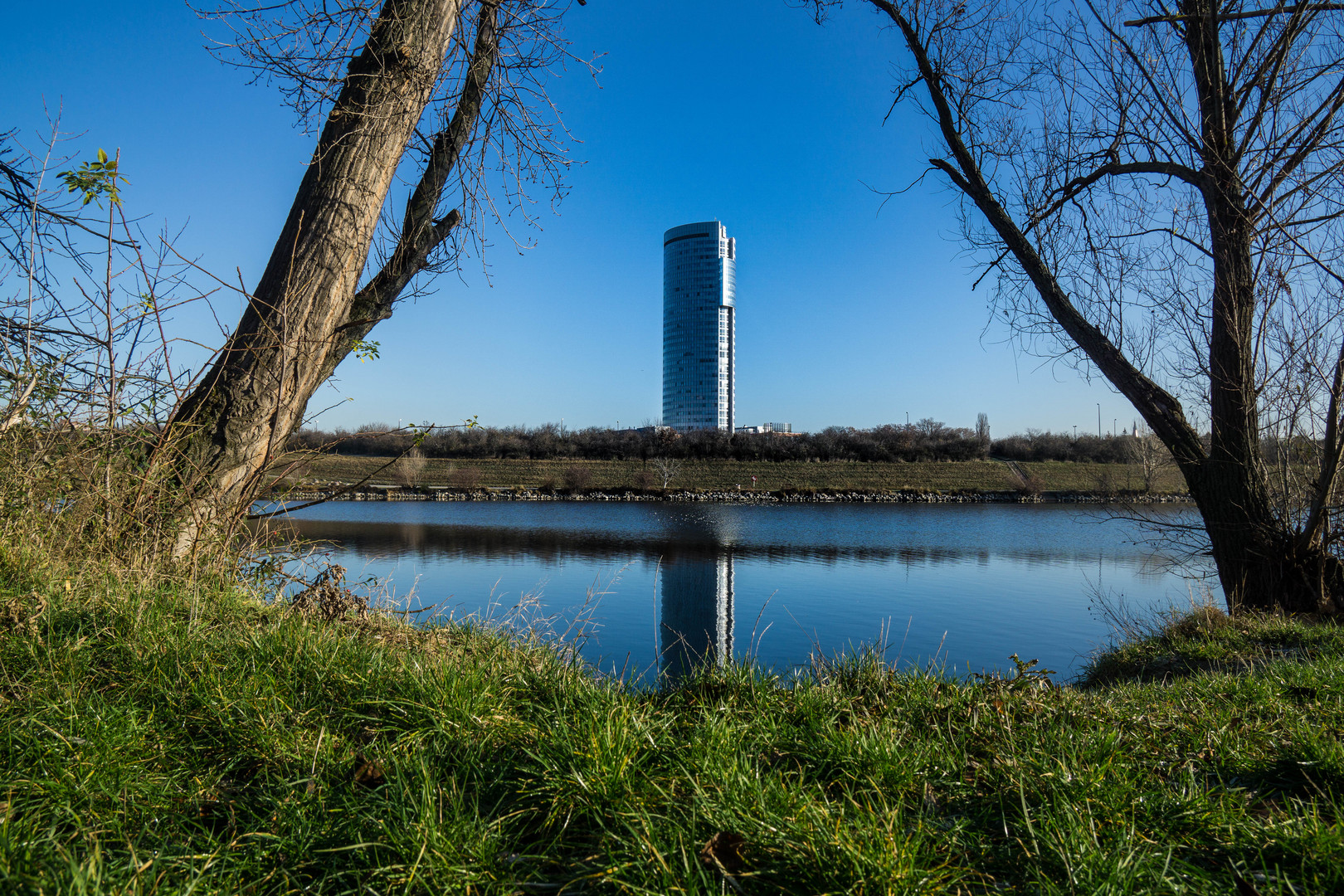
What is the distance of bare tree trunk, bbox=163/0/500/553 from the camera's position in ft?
12.8

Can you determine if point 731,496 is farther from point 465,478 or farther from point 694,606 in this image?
point 694,606

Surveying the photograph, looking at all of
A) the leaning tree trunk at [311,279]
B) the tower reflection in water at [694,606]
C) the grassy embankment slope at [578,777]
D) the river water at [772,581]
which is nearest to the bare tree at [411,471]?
the river water at [772,581]

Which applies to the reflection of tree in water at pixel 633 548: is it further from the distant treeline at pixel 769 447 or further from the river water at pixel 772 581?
the distant treeline at pixel 769 447

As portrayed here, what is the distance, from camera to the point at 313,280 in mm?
4016

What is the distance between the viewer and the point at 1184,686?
3.59 metres

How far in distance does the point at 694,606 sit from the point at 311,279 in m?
9.49

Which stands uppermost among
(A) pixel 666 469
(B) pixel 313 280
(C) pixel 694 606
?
(B) pixel 313 280

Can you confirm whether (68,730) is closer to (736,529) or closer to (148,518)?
(148,518)

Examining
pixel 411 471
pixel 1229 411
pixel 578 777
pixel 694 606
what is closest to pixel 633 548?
pixel 694 606

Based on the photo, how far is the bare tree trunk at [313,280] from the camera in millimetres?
3895

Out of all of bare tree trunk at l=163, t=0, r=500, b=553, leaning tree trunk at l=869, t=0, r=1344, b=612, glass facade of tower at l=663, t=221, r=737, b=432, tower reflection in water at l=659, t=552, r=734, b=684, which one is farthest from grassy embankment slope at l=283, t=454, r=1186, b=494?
glass facade of tower at l=663, t=221, r=737, b=432

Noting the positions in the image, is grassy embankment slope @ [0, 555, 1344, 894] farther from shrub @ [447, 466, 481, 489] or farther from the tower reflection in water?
shrub @ [447, 466, 481, 489]

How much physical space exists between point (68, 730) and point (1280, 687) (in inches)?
190

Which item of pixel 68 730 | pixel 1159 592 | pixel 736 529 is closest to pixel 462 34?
pixel 68 730
